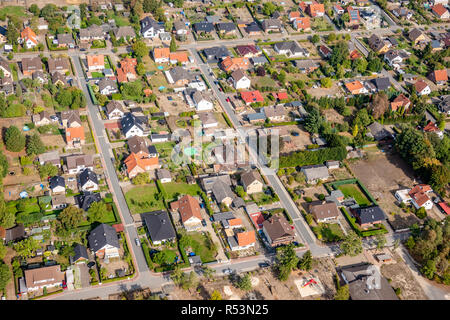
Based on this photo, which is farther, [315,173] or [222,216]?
[315,173]

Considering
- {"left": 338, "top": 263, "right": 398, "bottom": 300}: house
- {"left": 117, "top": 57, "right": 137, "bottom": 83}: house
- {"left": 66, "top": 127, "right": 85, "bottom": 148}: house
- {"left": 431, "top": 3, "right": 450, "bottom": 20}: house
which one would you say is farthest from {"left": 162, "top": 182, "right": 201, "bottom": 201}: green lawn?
{"left": 431, "top": 3, "right": 450, "bottom": 20}: house

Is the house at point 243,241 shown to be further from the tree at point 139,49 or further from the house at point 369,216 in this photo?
the tree at point 139,49

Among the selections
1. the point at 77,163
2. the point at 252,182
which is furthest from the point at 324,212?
the point at 77,163

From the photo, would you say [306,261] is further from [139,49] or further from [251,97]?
[139,49]

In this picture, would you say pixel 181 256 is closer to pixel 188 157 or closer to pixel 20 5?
pixel 188 157

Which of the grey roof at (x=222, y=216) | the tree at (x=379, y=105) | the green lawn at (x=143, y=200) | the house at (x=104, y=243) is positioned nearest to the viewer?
the house at (x=104, y=243)

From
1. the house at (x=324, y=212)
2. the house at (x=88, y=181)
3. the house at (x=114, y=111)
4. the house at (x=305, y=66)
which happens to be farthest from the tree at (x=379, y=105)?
the house at (x=88, y=181)
